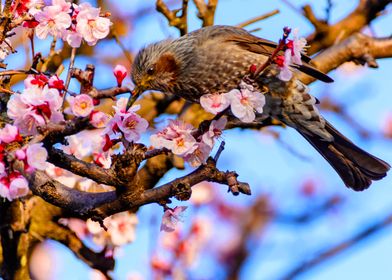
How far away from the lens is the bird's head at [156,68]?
3967mm

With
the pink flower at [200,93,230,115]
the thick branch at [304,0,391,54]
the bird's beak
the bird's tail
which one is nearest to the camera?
the pink flower at [200,93,230,115]

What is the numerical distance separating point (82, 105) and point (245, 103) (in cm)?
67

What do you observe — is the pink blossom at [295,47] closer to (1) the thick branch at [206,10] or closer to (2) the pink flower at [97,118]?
(2) the pink flower at [97,118]

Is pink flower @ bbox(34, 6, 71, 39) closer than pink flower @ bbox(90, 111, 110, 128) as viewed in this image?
No

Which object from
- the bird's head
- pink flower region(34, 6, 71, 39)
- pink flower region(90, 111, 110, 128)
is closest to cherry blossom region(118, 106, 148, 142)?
pink flower region(90, 111, 110, 128)

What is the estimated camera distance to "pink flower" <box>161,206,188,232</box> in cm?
266

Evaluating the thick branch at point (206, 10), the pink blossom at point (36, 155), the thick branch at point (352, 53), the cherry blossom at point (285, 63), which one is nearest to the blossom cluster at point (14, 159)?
the pink blossom at point (36, 155)

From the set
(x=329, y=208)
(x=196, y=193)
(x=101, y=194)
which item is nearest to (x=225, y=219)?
(x=329, y=208)

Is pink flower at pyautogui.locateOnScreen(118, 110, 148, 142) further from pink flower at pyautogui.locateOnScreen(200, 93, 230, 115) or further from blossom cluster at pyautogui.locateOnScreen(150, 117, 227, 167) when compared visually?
pink flower at pyautogui.locateOnScreen(200, 93, 230, 115)

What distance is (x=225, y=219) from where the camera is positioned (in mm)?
7496

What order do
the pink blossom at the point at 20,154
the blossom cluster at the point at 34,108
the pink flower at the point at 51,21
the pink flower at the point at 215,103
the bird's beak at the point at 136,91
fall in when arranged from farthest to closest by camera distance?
the bird's beak at the point at 136,91
the pink flower at the point at 215,103
the pink flower at the point at 51,21
the blossom cluster at the point at 34,108
the pink blossom at the point at 20,154

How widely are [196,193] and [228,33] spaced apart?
1.70 metres

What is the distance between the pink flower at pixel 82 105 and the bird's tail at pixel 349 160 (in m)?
2.31

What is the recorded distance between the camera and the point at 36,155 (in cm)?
220
